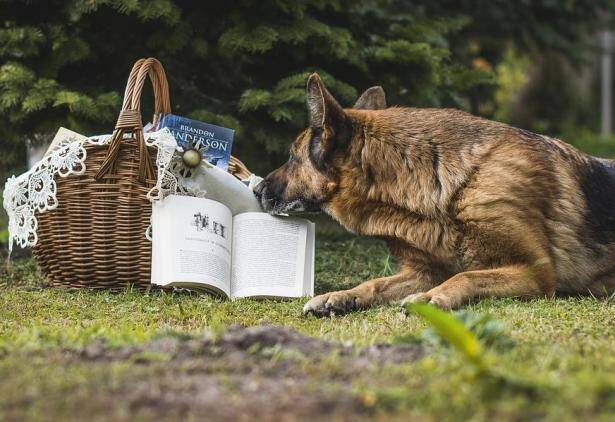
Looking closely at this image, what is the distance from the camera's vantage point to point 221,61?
567 cm

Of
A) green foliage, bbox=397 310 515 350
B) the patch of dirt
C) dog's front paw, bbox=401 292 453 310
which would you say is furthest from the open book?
green foliage, bbox=397 310 515 350

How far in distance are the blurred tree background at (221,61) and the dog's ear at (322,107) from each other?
1098mm

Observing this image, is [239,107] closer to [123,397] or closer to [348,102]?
[348,102]

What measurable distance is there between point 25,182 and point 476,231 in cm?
239

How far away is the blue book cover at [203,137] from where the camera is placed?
436 centimetres

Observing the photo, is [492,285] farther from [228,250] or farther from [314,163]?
[228,250]

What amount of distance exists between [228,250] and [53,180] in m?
0.99

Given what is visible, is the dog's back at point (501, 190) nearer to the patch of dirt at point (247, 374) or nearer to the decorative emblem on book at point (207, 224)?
the decorative emblem on book at point (207, 224)

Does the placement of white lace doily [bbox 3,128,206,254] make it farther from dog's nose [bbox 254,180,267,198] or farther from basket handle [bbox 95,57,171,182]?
dog's nose [bbox 254,180,267,198]

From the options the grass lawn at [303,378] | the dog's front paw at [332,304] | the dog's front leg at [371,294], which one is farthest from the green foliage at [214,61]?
the grass lawn at [303,378]

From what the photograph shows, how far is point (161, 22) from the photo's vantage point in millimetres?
5324

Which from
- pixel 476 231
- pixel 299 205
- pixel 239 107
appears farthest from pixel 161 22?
pixel 476 231

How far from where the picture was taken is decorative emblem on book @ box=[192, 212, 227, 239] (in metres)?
4.17

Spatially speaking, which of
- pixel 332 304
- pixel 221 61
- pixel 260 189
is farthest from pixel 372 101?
pixel 221 61
